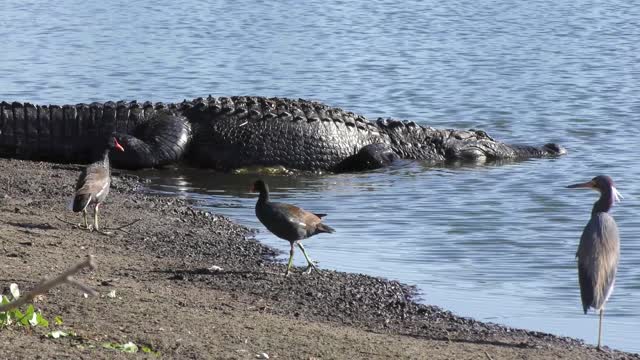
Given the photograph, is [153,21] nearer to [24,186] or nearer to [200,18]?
[200,18]

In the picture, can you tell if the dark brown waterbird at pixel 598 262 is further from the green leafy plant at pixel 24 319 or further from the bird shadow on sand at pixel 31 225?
the bird shadow on sand at pixel 31 225

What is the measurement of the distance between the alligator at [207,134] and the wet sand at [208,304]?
3709 mm

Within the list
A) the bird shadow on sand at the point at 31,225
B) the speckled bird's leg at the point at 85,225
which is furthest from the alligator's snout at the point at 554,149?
the bird shadow on sand at the point at 31,225

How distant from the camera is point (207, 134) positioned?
15078 mm

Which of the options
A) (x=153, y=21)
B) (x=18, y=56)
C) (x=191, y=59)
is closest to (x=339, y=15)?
(x=153, y=21)

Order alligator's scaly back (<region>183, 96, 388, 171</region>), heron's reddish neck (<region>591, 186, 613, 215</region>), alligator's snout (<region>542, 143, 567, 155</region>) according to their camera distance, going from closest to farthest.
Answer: heron's reddish neck (<region>591, 186, 613, 215</region>), alligator's scaly back (<region>183, 96, 388, 171</region>), alligator's snout (<region>542, 143, 567, 155</region>)

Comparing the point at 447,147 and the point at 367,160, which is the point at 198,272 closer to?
the point at 367,160

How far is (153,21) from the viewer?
3272 cm

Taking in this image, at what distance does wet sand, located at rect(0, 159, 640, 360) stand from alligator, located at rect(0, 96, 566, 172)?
3709mm

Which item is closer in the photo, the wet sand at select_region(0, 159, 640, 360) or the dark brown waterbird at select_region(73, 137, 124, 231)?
the wet sand at select_region(0, 159, 640, 360)

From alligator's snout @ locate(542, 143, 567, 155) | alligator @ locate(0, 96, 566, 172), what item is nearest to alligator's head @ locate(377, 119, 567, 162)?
alligator's snout @ locate(542, 143, 567, 155)

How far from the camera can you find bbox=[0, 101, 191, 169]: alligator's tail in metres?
14.8

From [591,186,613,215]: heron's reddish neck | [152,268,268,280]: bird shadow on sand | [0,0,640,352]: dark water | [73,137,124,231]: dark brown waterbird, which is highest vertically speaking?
[591,186,613,215]: heron's reddish neck

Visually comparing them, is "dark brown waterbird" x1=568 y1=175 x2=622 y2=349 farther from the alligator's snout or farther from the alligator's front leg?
the alligator's snout
